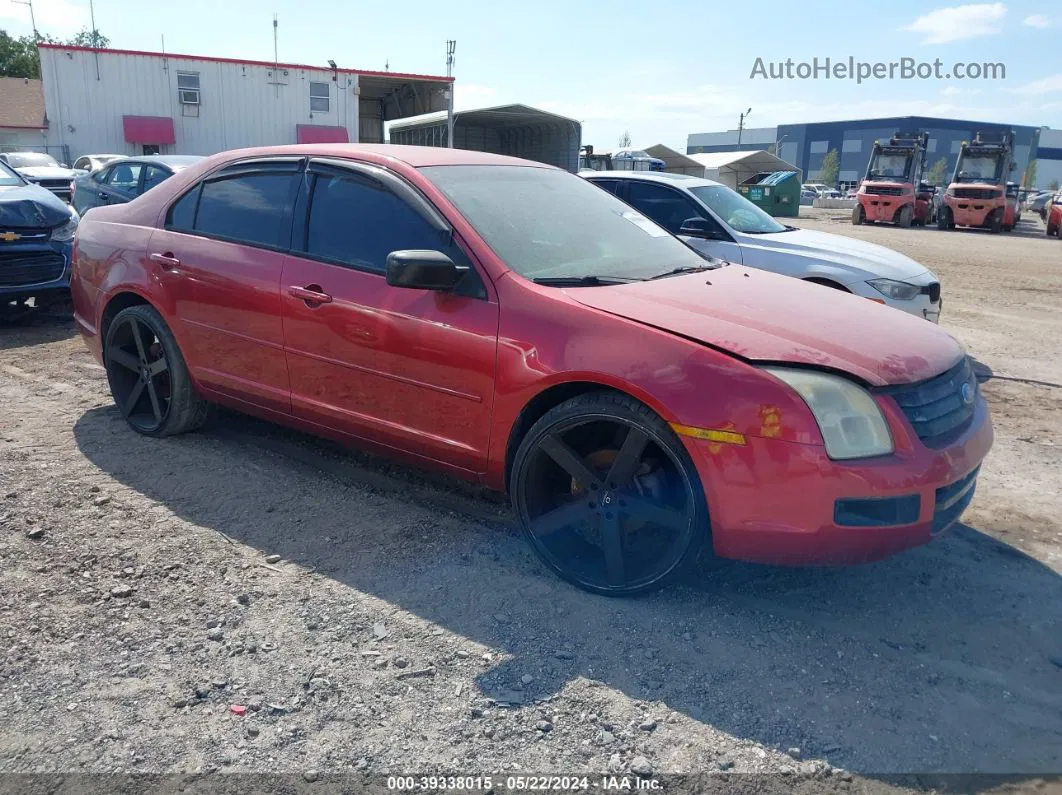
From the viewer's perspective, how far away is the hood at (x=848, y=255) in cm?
718

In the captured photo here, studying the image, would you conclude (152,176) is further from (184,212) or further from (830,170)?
(830,170)

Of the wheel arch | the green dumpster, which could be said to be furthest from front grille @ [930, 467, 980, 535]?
the green dumpster

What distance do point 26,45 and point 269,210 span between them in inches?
2971

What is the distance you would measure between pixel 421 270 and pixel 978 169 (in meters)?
31.8

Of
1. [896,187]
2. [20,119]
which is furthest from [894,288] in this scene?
[20,119]

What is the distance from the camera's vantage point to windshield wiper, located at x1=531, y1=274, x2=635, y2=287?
355 centimetres

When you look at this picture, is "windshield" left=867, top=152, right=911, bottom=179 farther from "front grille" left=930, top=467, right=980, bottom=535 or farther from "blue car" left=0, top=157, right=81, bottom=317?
"front grille" left=930, top=467, right=980, bottom=535

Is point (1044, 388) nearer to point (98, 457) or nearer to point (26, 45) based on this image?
point (98, 457)

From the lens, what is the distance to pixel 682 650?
118 inches

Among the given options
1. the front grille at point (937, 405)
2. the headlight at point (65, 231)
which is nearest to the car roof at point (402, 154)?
the front grille at point (937, 405)

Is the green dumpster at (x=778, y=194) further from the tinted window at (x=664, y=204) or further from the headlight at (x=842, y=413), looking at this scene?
the headlight at (x=842, y=413)

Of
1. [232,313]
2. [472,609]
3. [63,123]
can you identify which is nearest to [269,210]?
[232,313]

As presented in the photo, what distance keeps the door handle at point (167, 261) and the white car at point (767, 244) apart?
148 inches

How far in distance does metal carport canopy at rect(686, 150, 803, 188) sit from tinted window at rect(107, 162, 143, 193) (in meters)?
40.6
